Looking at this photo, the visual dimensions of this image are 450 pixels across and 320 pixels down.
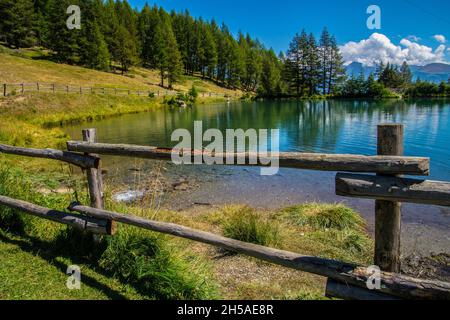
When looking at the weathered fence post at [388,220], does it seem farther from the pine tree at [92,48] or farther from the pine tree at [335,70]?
the pine tree at [335,70]

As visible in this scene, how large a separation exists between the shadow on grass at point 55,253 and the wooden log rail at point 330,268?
934 millimetres

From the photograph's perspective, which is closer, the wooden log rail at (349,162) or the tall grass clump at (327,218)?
the wooden log rail at (349,162)

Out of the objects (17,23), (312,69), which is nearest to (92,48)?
(17,23)

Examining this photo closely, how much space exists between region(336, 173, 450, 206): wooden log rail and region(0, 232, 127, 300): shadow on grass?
3195mm

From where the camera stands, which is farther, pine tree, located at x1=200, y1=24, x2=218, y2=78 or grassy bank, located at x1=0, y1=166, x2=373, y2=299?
pine tree, located at x1=200, y1=24, x2=218, y2=78

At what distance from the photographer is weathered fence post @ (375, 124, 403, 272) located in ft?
11.8

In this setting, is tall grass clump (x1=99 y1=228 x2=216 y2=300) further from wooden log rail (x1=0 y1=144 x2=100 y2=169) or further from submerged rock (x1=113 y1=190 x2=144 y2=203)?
submerged rock (x1=113 y1=190 x2=144 y2=203)

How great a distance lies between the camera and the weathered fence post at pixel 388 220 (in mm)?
3611

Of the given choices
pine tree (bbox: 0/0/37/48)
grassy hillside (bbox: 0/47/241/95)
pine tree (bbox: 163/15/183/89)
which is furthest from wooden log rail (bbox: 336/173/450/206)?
pine tree (bbox: 0/0/37/48)

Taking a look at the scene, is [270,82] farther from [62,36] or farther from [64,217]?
[64,217]

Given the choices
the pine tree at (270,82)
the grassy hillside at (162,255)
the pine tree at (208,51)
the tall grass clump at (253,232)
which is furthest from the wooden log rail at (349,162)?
the pine tree at (208,51)
